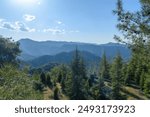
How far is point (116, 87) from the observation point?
288ft

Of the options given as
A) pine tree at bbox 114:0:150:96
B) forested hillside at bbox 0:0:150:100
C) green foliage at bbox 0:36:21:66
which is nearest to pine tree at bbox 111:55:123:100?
forested hillside at bbox 0:0:150:100

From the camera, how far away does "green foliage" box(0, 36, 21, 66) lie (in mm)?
96938

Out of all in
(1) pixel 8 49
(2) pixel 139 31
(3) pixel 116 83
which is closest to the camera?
(2) pixel 139 31

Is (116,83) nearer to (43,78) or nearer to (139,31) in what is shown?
(43,78)

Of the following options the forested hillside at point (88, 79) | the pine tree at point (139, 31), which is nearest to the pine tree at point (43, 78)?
the forested hillside at point (88, 79)

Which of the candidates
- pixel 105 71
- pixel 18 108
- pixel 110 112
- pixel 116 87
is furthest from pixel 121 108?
pixel 105 71

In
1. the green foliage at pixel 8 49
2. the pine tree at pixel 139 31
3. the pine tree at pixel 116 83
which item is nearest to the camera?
the pine tree at pixel 139 31

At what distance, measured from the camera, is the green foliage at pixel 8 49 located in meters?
96.9

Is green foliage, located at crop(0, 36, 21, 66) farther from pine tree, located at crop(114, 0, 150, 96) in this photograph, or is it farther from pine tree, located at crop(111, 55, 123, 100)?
pine tree, located at crop(114, 0, 150, 96)

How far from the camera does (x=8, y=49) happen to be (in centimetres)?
9838

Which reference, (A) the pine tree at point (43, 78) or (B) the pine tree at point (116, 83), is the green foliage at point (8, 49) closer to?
(A) the pine tree at point (43, 78)

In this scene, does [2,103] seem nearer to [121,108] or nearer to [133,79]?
[121,108]

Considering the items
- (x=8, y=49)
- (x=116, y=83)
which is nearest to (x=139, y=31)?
(x=116, y=83)

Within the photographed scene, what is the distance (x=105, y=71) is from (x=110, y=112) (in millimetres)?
120466
